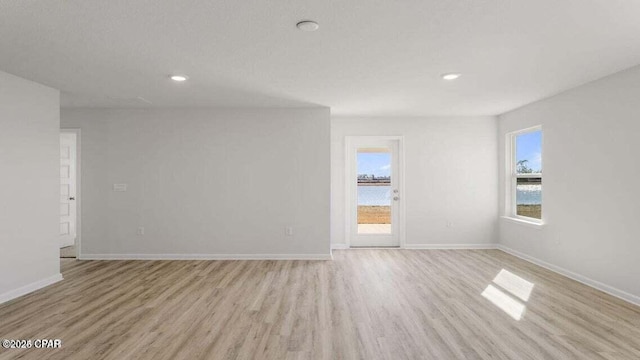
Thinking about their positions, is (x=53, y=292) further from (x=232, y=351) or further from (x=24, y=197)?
(x=232, y=351)

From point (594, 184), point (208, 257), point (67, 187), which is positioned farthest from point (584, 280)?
point (67, 187)

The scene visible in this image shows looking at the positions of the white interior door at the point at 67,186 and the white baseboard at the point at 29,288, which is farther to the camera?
the white interior door at the point at 67,186

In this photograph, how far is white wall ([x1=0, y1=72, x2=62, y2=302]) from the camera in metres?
3.54

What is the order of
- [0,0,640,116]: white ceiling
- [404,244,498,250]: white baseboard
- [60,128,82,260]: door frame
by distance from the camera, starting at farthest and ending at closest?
[404,244,498,250]: white baseboard → [60,128,82,260]: door frame → [0,0,640,116]: white ceiling

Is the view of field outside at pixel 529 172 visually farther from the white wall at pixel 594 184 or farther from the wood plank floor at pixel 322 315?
the wood plank floor at pixel 322 315

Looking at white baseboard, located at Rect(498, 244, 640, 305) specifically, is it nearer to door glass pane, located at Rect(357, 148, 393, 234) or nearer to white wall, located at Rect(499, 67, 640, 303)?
white wall, located at Rect(499, 67, 640, 303)

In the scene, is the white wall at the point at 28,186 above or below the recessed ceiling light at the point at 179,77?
below

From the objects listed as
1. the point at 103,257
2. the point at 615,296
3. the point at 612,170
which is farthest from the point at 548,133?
the point at 103,257

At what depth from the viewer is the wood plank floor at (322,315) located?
246 centimetres

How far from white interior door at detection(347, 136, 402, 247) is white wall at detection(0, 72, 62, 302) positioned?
169 inches

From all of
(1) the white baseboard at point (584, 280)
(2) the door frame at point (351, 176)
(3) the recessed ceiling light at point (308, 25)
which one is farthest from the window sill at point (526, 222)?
(3) the recessed ceiling light at point (308, 25)

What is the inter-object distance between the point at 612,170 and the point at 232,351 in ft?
13.8

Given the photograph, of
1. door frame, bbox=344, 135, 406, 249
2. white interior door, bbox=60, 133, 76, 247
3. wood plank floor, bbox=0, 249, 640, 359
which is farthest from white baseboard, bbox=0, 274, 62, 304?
door frame, bbox=344, 135, 406, 249

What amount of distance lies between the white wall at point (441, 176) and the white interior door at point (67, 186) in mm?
4768
